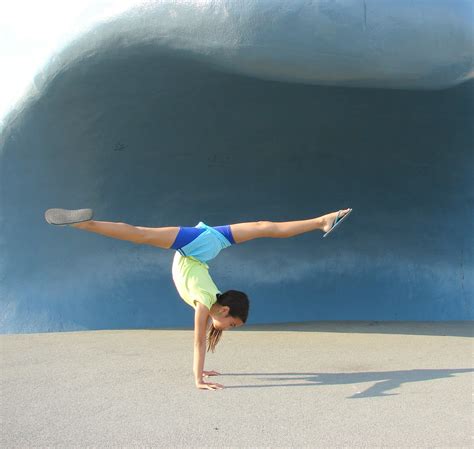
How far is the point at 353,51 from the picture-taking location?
495 centimetres

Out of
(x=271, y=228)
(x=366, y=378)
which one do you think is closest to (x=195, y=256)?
(x=271, y=228)

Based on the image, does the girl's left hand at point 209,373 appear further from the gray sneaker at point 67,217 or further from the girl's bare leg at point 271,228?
the gray sneaker at point 67,217

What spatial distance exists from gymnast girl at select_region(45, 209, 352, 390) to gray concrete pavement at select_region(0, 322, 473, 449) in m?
0.36

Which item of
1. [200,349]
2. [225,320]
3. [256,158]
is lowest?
[200,349]

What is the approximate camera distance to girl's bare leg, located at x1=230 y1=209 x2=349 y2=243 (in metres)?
4.40

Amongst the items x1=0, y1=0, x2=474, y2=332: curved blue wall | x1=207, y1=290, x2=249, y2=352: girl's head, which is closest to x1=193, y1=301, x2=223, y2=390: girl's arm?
x1=207, y1=290, x2=249, y2=352: girl's head

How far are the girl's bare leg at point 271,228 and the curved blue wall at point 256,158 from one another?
1.37m

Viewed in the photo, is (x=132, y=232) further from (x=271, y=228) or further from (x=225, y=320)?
(x=271, y=228)

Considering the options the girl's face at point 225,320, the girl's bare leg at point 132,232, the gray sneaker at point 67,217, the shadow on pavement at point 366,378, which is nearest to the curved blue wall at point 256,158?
the girl's bare leg at point 132,232

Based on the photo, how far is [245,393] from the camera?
3760 mm

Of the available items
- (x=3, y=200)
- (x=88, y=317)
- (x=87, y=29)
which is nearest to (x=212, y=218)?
(x=88, y=317)

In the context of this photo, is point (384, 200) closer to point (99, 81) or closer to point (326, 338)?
point (326, 338)

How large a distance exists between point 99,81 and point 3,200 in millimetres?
1892

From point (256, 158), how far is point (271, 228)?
9.23 feet
